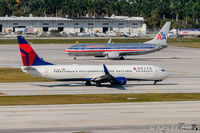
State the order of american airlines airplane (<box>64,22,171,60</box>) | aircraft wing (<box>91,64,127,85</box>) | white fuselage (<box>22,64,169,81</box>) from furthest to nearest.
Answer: american airlines airplane (<box>64,22,171,60</box>)
aircraft wing (<box>91,64,127,85</box>)
white fuselage (<box>22,64,169,81</box>)

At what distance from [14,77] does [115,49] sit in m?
39.0

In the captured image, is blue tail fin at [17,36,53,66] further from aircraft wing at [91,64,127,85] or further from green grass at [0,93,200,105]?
aircraft wing at [91,64,127,85]

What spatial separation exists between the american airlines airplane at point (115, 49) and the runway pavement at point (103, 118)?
5978cm

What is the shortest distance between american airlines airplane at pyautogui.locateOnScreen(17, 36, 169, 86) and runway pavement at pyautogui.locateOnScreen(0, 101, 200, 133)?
13.3 metres

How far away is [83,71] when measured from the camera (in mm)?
64125

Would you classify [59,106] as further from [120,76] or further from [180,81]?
[180,81]

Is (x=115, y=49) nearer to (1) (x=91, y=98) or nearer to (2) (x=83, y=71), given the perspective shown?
(2) (x=83, y=71)

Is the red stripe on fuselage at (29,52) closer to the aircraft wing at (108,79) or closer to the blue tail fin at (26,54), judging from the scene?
the blue tail fin at (26,54)

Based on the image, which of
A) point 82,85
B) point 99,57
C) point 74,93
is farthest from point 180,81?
point 99,57

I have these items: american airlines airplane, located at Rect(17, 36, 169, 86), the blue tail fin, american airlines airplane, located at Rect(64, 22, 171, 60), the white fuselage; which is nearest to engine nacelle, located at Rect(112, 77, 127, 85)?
american airlines airplane, located at Rect(17, 36, 169, 86)

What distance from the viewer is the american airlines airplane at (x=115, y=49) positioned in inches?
4345

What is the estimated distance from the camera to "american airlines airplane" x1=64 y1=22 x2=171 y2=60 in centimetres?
11038

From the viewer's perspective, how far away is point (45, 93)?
2317 inches

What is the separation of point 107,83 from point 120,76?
4295mm
